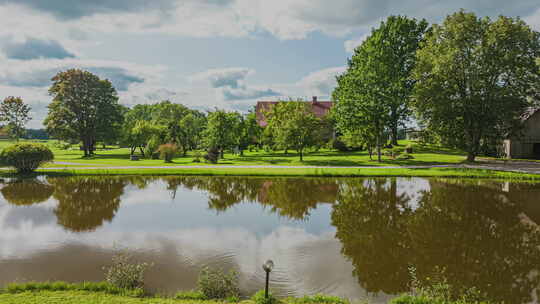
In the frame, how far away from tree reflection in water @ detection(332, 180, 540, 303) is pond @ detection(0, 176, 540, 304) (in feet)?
0.16

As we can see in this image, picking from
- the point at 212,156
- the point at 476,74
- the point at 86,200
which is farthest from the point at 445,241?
the point at 212,156

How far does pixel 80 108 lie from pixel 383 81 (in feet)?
164

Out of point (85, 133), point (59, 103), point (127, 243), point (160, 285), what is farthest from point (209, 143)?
point (160, 285)

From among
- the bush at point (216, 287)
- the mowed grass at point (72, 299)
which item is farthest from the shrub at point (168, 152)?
the bush at point (216, 287)

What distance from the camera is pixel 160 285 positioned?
24.4ft

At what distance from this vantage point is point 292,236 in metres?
11.4

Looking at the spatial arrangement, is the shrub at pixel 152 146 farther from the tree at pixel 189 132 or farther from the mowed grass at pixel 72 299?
the mowed grass at pixel 72 299

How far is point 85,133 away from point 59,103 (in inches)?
254

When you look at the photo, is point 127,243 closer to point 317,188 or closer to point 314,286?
point 314,286

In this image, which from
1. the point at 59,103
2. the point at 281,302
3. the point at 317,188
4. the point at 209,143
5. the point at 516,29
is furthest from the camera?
the point at 59,103

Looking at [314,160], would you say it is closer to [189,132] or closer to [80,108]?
[189,132]

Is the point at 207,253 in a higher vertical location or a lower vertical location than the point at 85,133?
lower

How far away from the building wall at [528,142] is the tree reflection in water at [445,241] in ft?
108

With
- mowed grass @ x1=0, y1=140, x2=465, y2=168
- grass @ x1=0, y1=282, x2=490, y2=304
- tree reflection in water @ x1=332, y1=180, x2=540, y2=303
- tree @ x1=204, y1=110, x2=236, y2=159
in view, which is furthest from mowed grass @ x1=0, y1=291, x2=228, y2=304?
tree @ x1=204, y1=110, x2=236, y2=159
